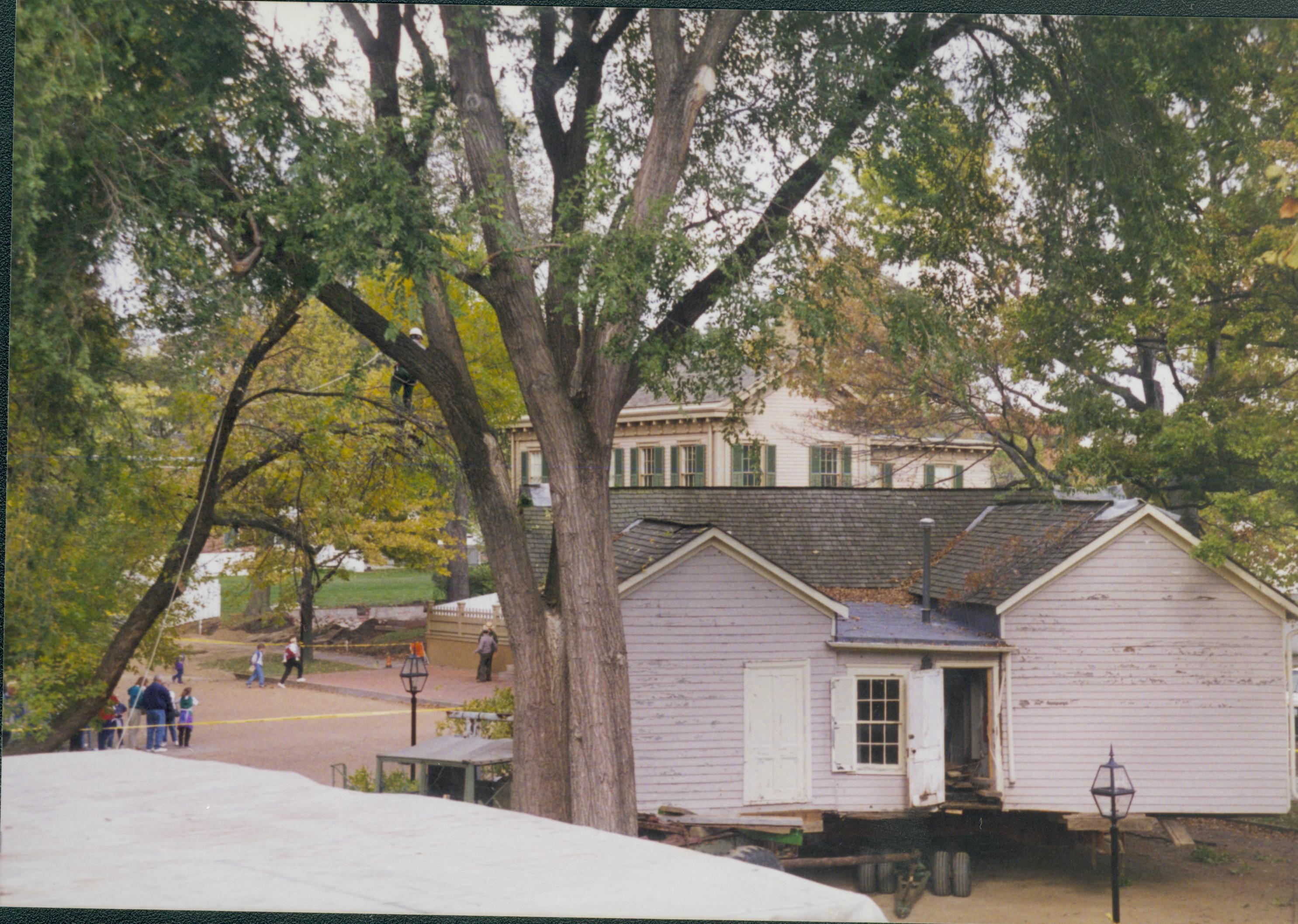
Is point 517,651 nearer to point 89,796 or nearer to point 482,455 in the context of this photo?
point 482,455

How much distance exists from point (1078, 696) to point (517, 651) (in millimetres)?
2512

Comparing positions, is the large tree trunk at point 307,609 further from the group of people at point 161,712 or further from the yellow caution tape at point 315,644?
the group of people at point 161,712

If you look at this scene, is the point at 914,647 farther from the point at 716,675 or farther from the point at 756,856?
the point at 756,856

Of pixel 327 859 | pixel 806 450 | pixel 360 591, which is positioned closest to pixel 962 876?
pixel 806 450

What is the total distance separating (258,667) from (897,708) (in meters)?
2.87

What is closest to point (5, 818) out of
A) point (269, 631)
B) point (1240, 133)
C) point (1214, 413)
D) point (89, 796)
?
point (89, 796)

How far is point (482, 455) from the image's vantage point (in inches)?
203

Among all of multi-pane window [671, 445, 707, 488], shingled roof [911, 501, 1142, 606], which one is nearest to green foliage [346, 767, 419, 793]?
multi-pane window [671, 445, 707, 488]

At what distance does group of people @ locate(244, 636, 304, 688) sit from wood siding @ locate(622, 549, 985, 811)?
149cm

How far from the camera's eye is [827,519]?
15.7 ft

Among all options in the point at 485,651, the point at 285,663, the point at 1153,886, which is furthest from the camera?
the point at 485,651

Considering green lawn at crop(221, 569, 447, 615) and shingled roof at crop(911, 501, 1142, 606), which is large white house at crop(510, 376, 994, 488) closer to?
shingled roof at crop(911, 501, 1142, 606)

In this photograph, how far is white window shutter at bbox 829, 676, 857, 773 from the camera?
16.1 feet

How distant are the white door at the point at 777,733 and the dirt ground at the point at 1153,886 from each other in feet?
2.54
